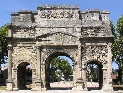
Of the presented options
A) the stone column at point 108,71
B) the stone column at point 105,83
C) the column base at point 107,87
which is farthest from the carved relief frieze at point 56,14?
the column base at point 107,87

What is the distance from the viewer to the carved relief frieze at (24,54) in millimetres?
33031

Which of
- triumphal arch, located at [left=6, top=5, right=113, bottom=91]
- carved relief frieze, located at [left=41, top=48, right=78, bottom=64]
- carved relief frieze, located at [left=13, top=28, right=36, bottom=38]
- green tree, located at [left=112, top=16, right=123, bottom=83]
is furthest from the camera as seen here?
green tree, located at [left=112, top=16, right=123, bottom=83]

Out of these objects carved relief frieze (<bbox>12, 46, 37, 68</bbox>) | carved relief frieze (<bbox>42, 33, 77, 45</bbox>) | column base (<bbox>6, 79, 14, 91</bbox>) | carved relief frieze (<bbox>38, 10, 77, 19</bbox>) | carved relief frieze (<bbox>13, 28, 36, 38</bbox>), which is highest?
carved relief frieze (<bbox>38, 10, 77, 19</bbox>)

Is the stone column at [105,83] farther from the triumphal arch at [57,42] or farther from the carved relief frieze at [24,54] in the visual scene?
the carved relief frieze at [24,54]

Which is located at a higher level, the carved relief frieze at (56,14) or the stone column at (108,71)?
the carved relief frieze at (56,14)

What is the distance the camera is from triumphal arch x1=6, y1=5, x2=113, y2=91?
3259cm

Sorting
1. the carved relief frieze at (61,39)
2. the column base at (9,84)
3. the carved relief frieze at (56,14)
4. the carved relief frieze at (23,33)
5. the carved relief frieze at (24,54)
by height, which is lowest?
the column base at (9,84)

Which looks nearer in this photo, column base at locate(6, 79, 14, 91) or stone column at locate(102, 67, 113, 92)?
stone column at locate(102, 67, 113, 92)

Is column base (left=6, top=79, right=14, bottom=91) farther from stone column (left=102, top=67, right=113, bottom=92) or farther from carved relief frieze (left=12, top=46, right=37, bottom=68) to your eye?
stone column (left=102, top=67, right=113, bottom=92)

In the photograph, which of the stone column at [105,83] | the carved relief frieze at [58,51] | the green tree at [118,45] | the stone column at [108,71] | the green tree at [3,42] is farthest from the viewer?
the green tree at [3,42]

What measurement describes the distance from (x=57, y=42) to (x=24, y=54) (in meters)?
3.93

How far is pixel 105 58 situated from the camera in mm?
32719

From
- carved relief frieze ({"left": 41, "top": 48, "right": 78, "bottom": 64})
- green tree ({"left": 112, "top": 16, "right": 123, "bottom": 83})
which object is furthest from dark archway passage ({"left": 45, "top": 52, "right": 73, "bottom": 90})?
A: green tree ({"left": 112, "top": 16, "right": 123, "bottom": 83})

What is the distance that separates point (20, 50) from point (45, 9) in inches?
212
